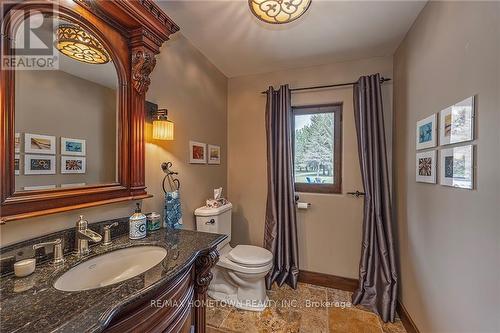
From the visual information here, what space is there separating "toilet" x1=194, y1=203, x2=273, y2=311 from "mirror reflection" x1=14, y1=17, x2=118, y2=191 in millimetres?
960

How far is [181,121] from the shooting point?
1.88 m

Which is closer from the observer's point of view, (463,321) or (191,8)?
(463,321)

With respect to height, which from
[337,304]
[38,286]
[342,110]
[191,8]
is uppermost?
[191,8]

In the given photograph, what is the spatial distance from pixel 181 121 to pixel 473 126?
1891 mm

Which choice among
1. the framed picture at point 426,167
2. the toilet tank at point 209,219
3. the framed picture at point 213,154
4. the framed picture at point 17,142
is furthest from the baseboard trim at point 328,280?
the framed picture at point 17,142

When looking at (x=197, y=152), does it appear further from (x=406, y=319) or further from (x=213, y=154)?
(x=406, y=319)

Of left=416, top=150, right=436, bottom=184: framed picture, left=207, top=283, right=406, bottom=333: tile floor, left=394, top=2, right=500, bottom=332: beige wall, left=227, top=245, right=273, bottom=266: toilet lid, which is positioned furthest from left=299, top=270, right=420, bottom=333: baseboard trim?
left=416, top=150, right=436, bottom=184: framed picture

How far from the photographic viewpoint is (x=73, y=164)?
1070 mm

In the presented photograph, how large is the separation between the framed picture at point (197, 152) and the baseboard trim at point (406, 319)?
2.22 meters

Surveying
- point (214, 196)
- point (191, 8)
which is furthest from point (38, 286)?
point (191, 8)

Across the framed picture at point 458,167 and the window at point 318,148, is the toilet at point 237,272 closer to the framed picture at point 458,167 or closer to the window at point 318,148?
the window at point 318,148

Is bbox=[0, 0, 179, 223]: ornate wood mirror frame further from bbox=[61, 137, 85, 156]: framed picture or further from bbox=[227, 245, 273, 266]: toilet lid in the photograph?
bbox=[227, 245, 273, 266]: toilet lid

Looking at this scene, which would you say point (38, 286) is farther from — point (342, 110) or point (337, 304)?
point (342, 110)
